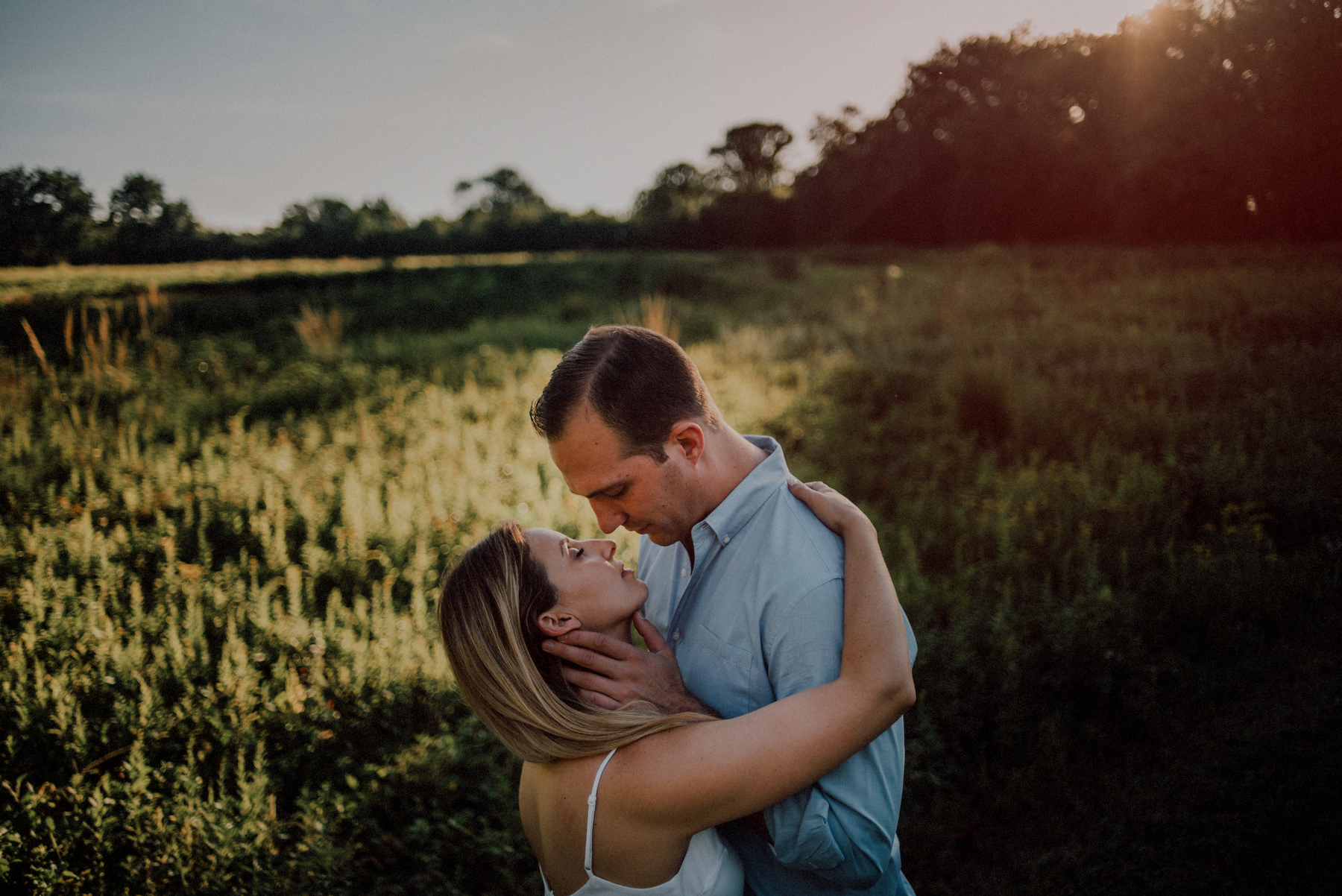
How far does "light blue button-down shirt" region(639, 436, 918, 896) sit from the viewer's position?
165cm

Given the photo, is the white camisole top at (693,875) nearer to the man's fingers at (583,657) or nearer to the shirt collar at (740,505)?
the man's fingers at (583,657)

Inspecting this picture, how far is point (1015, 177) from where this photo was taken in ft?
96.9

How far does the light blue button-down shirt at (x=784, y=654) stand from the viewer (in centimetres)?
165

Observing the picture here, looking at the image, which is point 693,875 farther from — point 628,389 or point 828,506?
point 628,389

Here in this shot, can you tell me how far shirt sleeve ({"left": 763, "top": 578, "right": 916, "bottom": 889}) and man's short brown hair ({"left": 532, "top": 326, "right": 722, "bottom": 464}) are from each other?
68 centimetres

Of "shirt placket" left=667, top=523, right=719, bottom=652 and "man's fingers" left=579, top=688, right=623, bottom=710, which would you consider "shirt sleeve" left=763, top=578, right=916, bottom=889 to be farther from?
"man's fingers" left=579, top=688, right=623, bottom=710

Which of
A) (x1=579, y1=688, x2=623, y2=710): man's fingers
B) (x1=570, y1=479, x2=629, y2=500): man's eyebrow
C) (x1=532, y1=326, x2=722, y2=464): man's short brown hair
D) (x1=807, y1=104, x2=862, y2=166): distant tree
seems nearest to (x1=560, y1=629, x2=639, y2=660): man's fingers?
(x1=579, y1=688, x2=623, y2=710): man's fingers

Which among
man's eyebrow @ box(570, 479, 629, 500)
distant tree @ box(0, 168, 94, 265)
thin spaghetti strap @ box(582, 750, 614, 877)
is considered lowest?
thin spaghetti strap @ box(582, 750, 614, 877)

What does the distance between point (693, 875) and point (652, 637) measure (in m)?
0.68

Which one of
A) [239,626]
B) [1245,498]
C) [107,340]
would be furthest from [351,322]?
[1245,498]

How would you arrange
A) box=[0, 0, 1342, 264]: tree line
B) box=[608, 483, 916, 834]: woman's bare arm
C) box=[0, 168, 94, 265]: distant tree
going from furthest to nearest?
box=[0, 0, 1342, 264]: tree line → box=[0, 168, 94, 265]: distant tree → box=[608, 483, 916, 834]: woman's bare arm

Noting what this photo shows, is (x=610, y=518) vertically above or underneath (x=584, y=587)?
above

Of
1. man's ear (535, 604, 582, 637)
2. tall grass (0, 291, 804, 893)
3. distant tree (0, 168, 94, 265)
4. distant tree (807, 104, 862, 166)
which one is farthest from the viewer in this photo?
distant tree (807, 104, 862, 166)

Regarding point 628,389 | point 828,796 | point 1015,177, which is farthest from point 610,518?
point 1015,177
